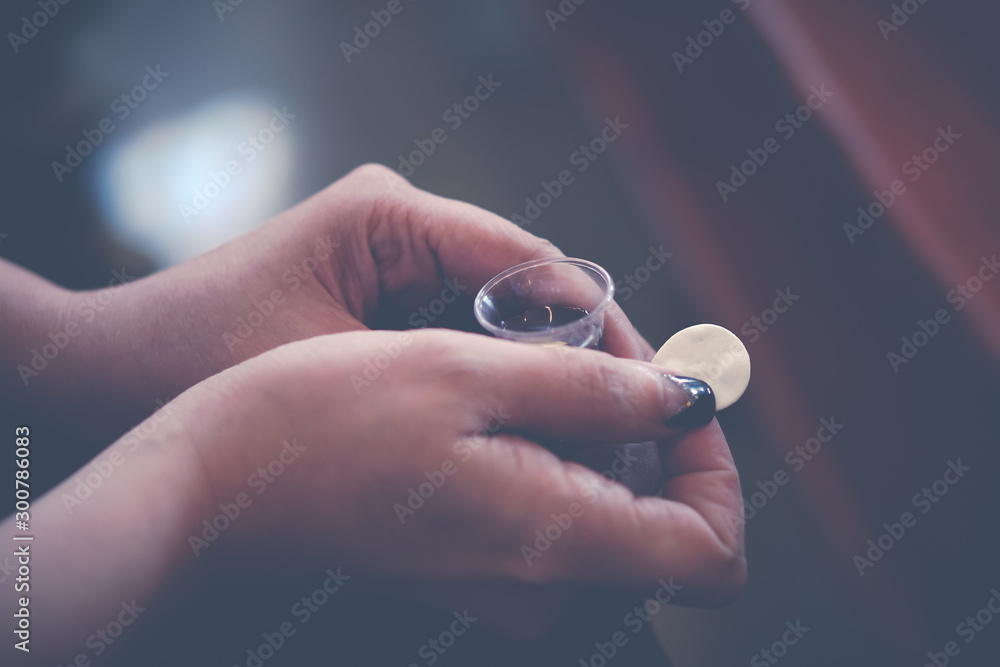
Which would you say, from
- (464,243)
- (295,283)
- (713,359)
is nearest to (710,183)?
(713,359)

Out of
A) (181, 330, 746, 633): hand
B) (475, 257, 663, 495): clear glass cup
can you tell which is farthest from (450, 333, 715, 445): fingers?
(475, 257, 663, 495): clear glass cup

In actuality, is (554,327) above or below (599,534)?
above

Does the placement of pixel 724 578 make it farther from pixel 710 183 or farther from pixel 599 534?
pixel 710 183

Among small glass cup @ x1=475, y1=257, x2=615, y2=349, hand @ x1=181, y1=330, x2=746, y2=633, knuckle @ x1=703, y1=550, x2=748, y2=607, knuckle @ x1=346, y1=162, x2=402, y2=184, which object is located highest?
knuckle @ x1=346, y1=162, x2=402, y2=184

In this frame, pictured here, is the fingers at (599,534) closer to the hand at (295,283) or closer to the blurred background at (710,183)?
the blurred background at (710,183)

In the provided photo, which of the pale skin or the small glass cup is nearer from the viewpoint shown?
the pale skin

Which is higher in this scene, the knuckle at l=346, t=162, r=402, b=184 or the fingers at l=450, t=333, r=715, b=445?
the knuckle at l=346, t=162, r=402, b=184

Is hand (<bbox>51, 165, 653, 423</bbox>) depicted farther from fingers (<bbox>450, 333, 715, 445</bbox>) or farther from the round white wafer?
fingers (<bbox>450, 333, 715, 445</bbox>)

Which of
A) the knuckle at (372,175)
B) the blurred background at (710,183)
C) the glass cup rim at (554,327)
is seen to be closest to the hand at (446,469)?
the glass cup rim at (554,327)
